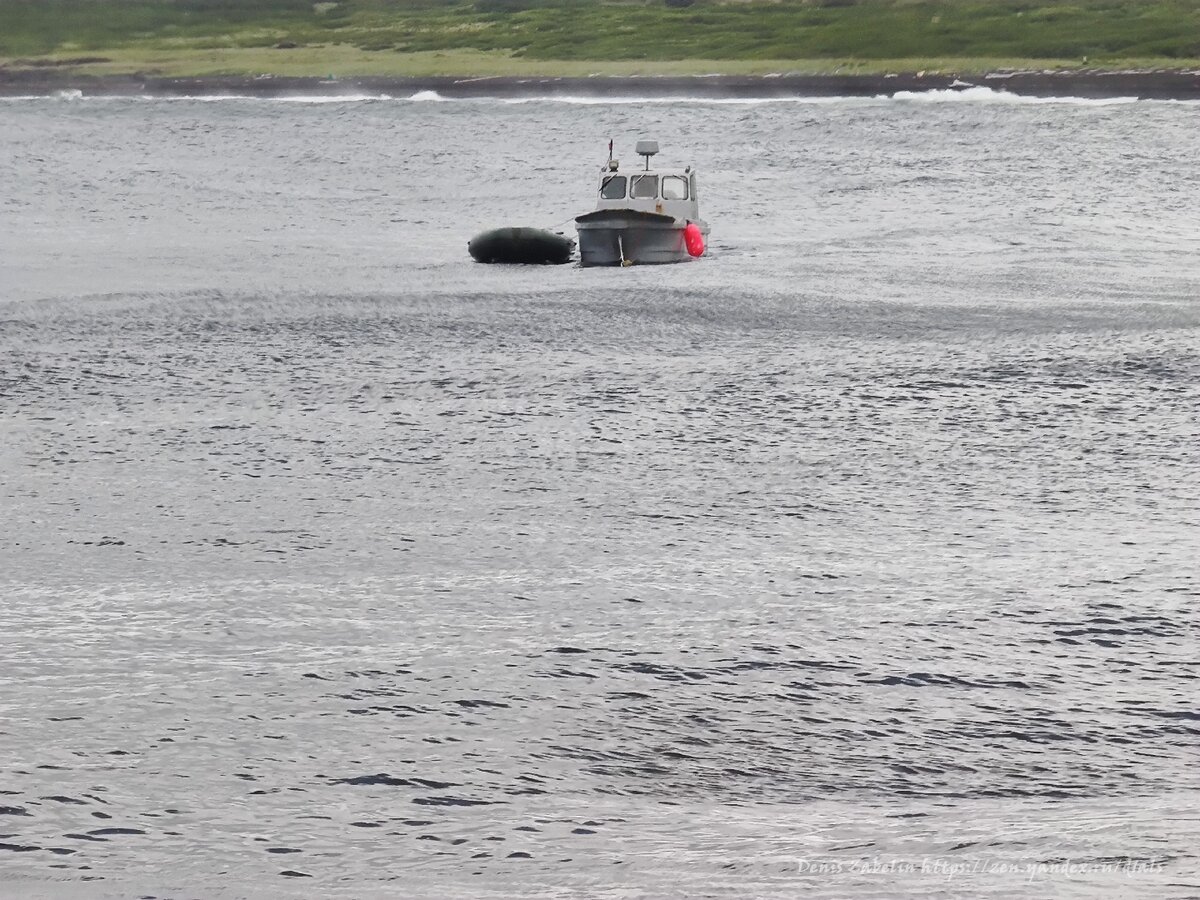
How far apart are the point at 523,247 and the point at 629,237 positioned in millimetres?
4437

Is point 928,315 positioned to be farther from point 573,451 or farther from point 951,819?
point 951,819

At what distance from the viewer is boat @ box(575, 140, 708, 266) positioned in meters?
51.8

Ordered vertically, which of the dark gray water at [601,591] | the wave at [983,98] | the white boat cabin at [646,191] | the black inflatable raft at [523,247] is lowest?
the dark gray water at [601,591]

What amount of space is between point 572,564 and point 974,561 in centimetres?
440

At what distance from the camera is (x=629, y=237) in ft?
170

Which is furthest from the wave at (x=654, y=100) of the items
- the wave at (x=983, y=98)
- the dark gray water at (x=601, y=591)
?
the dark gray water at (x=601, y=591)

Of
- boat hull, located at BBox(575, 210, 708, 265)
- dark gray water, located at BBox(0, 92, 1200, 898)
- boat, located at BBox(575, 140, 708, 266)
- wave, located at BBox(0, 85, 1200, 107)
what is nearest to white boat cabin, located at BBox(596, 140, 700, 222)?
boat, located at BBox(575, 140, 708, 266)

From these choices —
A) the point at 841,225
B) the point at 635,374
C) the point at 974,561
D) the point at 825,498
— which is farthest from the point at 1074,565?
the point at 841,225

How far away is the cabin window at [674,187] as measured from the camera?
53.0 meters

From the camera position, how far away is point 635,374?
32.2 meters

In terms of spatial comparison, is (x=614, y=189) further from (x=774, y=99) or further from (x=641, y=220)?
(x=774, y=99)

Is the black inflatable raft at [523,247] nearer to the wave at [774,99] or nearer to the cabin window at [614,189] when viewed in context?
the cabin window at [614,189]

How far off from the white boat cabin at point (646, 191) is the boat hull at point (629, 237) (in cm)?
66

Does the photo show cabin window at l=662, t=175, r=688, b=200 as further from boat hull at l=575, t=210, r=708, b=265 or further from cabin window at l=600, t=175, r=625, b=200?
cabin window at l=600, t=175, r=625, b=200
